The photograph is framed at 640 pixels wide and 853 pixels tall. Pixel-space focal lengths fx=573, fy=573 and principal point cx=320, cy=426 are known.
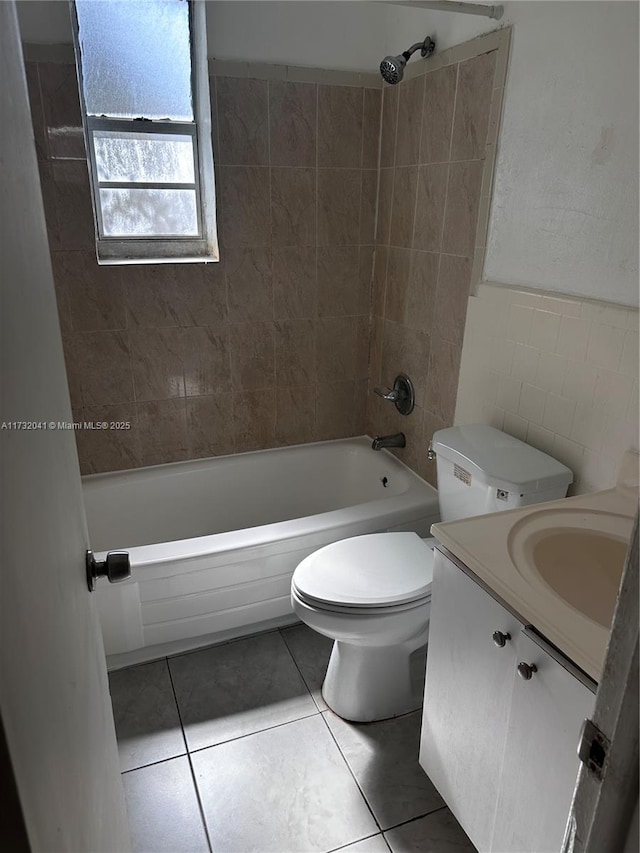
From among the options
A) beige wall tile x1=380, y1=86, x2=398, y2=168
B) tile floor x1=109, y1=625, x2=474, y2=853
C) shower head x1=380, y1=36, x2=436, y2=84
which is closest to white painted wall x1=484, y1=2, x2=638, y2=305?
shower head x1=380, y1=36, x2=436, y2=84

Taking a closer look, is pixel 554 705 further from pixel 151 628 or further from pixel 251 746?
pixel 151 628

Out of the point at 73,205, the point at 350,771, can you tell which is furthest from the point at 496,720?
the point at 73,205

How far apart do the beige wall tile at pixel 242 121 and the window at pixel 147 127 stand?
6cm

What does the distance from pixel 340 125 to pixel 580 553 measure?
6.21 feet

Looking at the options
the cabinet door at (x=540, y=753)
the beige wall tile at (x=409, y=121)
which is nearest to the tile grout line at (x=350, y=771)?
the cabinet door at (x=540, y=753)

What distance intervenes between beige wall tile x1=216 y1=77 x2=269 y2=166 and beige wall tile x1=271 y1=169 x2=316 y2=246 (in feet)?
0.37

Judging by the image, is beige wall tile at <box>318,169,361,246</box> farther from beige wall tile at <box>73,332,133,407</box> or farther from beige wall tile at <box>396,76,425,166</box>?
beige wall tile at <box>73,332,133,407</box>

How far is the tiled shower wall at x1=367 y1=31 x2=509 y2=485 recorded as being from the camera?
5.94ft

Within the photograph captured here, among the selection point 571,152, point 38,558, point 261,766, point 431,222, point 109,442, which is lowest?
point 261,766

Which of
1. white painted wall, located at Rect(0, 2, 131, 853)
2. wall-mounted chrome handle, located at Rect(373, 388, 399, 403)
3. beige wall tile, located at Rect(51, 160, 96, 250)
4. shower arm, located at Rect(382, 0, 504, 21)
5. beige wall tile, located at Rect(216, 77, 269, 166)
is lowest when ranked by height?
wall-mounted chrome handle, located at Rect(373, 388, 399, 403)

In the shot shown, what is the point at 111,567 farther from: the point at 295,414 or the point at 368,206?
the point at 368,206

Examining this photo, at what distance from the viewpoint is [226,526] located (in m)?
2.62

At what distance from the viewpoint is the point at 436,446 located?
1746 millimetres

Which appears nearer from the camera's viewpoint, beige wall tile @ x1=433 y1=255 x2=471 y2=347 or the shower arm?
the shower arm
